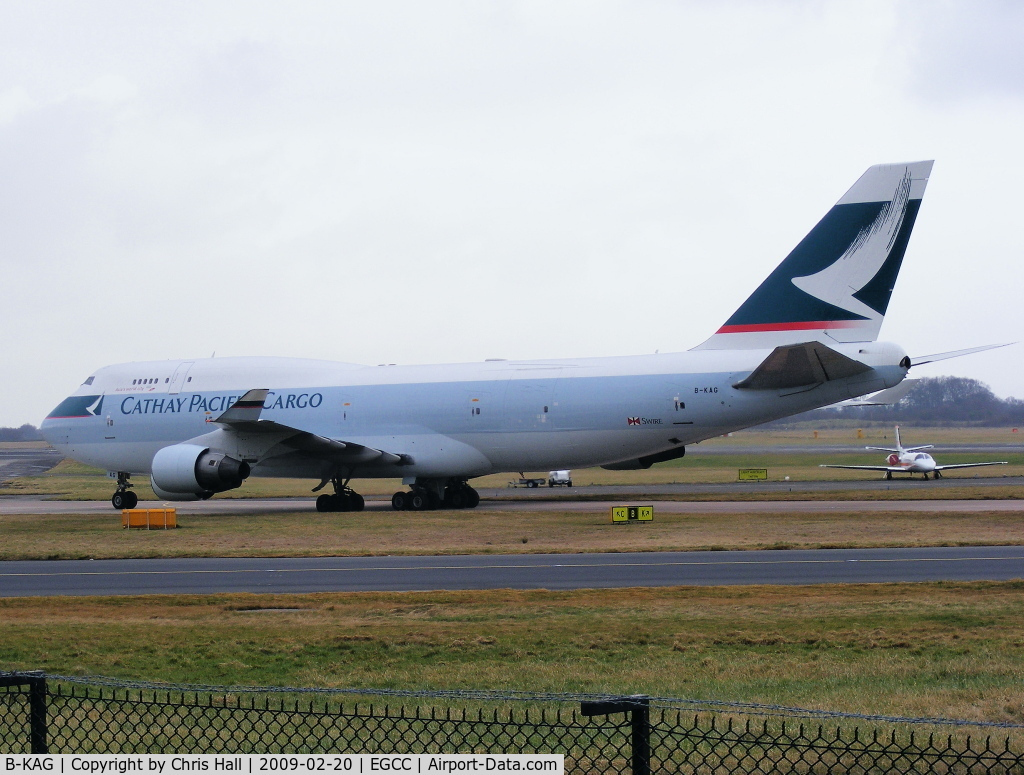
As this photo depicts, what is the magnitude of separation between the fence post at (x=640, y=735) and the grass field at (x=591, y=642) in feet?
15.4

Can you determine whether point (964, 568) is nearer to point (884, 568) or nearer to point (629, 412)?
point (884, 568)

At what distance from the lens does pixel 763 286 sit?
118 feet

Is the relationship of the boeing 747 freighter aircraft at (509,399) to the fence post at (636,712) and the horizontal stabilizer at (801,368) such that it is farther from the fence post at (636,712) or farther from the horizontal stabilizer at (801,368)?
the fence post at (636,712)

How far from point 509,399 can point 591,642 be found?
81.6ft

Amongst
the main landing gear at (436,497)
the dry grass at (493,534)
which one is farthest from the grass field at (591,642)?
the main landing gear at (436,497)

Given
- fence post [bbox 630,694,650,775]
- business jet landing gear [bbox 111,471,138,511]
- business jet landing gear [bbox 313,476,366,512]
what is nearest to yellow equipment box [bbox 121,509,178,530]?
business jet landing gear [bbox 313,476,366,512]

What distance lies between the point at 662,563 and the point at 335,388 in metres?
21.5

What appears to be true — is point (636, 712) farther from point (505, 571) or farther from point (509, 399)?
point (509, 399)

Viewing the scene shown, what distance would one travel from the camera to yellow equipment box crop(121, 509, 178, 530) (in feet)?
111

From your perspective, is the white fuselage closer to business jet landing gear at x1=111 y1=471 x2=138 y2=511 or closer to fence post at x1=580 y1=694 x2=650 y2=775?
business jet landing gear at x1=111 y1=471 x2=138 y2=511

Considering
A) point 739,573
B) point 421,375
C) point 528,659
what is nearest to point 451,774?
point 528,659

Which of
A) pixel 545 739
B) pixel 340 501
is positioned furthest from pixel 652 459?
pixel 545 739

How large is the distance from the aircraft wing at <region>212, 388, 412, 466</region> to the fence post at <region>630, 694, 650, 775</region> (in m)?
32.3

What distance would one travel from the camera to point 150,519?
111 feet
